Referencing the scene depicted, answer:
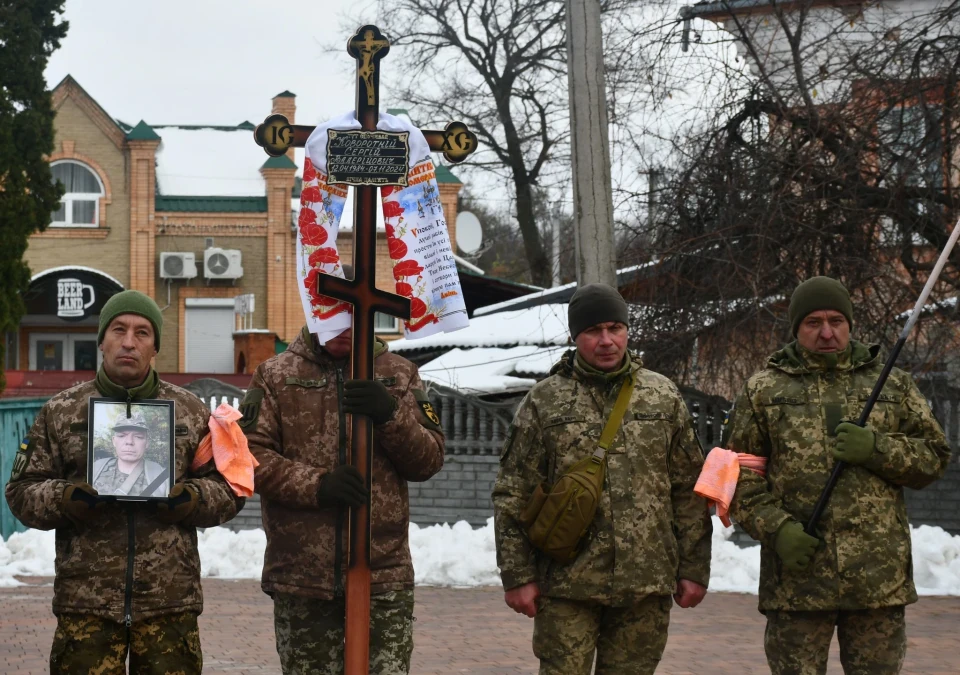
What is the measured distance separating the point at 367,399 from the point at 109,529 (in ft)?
3.27

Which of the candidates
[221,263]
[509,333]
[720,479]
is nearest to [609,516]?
[720,479]

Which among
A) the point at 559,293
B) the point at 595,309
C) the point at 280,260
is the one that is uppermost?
the point at 280,260

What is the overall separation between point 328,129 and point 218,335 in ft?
111

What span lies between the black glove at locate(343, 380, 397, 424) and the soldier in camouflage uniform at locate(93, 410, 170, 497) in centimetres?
69

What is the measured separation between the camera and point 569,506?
4906mm

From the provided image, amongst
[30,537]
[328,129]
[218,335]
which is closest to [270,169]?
[218,335]

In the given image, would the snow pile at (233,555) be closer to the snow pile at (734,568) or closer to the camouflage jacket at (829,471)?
the snow pile at (734,568)

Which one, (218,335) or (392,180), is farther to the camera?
(218,335)

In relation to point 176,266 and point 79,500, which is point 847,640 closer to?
point 79,500

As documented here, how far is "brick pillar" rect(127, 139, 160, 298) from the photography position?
37656mm

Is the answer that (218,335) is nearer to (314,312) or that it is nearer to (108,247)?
(108,247)

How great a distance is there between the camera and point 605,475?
5.00 m

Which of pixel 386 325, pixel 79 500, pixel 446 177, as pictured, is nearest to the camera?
pixel 79 500

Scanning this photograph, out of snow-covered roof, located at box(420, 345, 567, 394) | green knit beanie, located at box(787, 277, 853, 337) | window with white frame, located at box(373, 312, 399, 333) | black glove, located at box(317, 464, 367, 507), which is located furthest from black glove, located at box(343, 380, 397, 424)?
window with white frame, located at box(373, 312, 399, 333)
